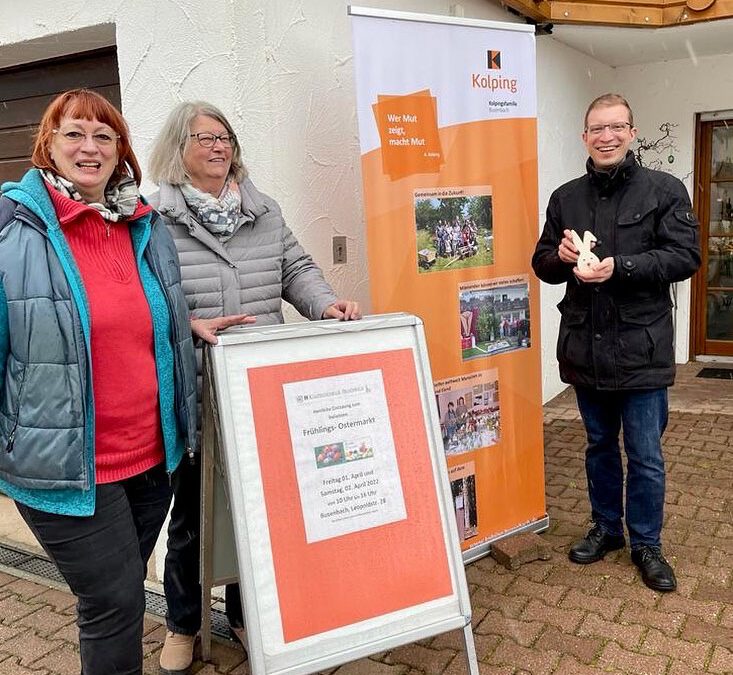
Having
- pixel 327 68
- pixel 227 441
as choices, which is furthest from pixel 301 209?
pixel 227 441

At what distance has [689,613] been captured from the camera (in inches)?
110

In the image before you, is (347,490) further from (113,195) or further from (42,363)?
(113,195)

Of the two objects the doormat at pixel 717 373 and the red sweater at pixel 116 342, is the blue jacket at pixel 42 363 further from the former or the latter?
the doormat at pixel 717 373

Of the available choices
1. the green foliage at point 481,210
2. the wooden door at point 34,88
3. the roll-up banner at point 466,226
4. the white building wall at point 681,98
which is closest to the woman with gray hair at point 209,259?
the roll-up banner at point 466,226

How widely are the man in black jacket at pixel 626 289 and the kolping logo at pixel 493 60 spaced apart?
17.6 inches

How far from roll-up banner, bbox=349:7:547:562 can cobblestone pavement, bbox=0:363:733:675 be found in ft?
1.04

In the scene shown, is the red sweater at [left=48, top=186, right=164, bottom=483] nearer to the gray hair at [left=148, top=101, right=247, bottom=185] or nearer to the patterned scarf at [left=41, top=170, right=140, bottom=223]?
the patterned scarf at [left=41, top=170, right=140, bottom=223]

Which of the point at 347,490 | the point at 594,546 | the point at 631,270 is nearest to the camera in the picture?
the point at 347,490

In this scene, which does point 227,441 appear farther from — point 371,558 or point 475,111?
point 475,111

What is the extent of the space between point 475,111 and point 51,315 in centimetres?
199

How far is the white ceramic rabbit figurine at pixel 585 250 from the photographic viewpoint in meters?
2.78

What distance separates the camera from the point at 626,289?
288 centimetres

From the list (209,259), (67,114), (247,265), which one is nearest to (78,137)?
(67,114)

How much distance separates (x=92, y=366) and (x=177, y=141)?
0.80m
